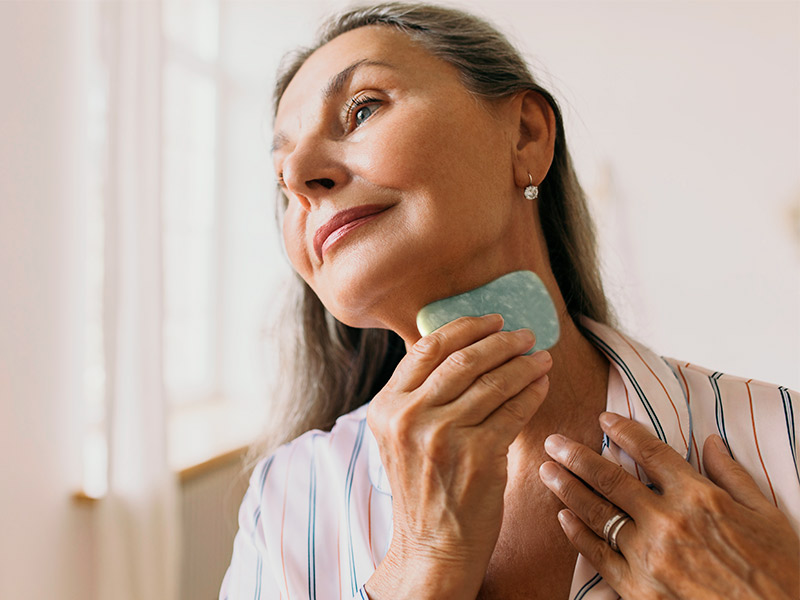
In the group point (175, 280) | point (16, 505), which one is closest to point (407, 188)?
point (16, 505)

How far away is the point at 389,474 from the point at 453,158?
18.7 inches

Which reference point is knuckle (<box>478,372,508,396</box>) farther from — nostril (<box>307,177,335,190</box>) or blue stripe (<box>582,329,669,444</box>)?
nostril (<box>307,177,335,190</box>)

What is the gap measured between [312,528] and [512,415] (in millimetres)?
512

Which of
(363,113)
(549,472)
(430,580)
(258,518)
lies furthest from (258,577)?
(363,113)

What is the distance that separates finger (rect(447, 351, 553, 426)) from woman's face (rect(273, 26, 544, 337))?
7.4 inches

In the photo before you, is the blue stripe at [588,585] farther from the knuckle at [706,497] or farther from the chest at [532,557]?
the knuckle at [706,497]

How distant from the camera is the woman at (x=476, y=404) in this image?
31.7 inches

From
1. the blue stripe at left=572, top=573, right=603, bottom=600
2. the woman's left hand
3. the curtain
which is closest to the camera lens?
the woman's left hand

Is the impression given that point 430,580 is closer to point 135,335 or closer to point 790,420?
point 790,420

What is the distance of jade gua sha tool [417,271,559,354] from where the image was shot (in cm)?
98

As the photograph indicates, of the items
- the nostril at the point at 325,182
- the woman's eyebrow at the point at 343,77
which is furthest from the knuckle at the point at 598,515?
the woman's eyebrow at the point at 343,77

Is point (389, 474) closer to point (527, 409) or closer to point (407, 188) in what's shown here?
point (527, 409)

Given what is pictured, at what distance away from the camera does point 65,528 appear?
2029 millimetres

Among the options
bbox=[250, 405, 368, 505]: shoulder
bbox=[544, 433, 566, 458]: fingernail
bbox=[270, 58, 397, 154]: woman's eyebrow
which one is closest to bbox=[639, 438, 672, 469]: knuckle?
bbox=[544, 433, 566, 458]: fingernail
